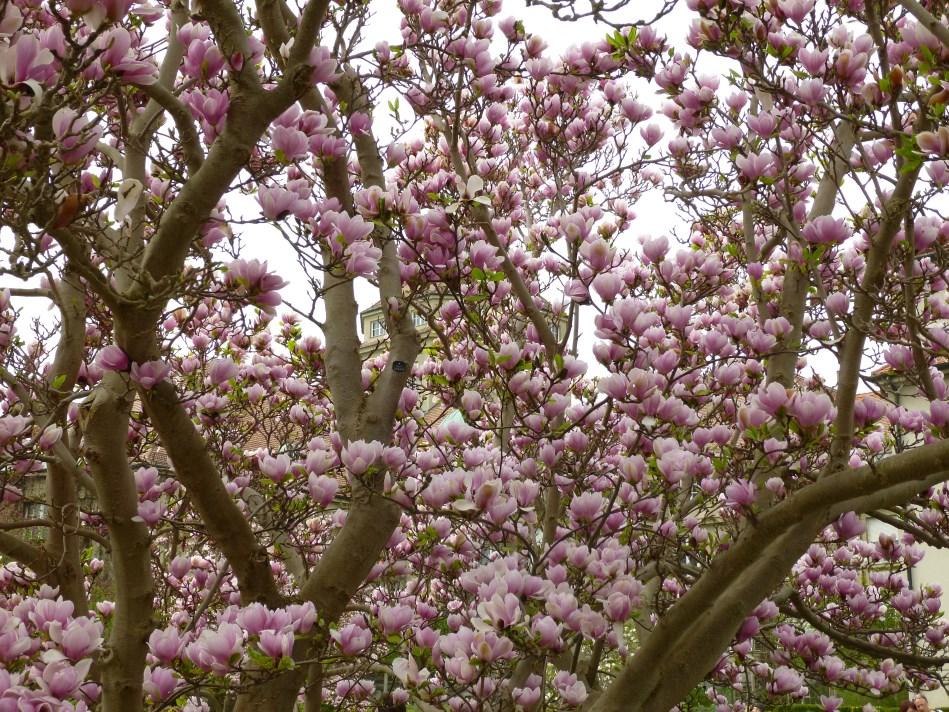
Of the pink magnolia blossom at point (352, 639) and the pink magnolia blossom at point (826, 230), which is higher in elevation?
the pink magnolia blossom at point (826, 230)

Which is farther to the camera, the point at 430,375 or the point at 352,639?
the point at 430,375

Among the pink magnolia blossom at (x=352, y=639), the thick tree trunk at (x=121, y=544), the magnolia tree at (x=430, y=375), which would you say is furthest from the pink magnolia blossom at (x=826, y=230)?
the thick tree trunk at (x=121, y=544)

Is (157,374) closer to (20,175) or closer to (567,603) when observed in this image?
(20,175)

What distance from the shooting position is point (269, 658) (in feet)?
6.79

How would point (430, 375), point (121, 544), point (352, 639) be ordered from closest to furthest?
point (352, 639) → point (121, 544) → point (430, 375)

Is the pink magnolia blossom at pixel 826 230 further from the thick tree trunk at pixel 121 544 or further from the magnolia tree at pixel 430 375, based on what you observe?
the thick tree trunk at pixel 121 544

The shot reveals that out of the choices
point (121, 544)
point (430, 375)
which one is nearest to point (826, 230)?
point (430, 375)

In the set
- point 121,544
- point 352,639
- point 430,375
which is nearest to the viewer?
point 352,639

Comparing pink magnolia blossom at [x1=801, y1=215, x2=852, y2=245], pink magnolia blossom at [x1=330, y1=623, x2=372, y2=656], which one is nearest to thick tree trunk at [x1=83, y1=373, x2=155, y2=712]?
pink magnolia blossom at [x1=330, y1=623, x2=372, y2=656]

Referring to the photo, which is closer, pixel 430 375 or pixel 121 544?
pixel 121 544

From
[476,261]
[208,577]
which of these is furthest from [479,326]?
[208,577]

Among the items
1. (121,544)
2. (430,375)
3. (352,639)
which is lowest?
(352,639)

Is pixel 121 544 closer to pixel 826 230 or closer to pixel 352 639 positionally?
pixel 352 639

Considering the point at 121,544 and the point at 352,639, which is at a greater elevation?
the point at 121,544
